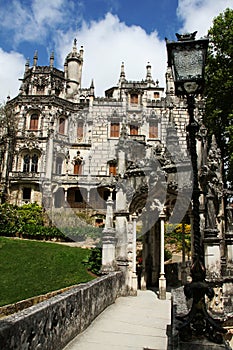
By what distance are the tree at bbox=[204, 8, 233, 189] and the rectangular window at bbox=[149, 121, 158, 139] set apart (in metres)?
19.8

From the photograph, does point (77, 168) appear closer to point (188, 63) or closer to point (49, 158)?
point (49, 158)

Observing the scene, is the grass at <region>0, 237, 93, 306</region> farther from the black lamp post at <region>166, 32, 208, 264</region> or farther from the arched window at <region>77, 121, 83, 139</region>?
the arched window at <region>77, 121, 83, 139</region>

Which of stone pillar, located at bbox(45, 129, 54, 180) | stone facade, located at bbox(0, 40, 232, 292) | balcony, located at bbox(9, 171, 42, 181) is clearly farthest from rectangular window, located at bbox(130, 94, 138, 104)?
balcony, located at bbox(9, 171, 42, 181)

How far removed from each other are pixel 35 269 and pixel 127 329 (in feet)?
31.7

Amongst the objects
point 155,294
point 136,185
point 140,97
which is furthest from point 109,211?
point 140,97

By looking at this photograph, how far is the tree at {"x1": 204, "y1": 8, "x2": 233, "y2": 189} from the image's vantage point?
792 inches

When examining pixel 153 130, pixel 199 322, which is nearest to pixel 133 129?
pixel 153 130

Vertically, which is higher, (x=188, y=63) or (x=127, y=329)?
(x=188, y=63)

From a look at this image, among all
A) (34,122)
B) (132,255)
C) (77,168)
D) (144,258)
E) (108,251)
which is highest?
(34,122)

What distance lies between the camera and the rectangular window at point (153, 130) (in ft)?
136

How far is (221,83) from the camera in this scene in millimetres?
20312

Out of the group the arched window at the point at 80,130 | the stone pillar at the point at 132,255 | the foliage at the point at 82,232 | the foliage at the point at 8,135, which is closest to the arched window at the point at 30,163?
the foliage at the point at 8,135

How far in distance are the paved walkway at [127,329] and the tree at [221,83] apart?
460 inches

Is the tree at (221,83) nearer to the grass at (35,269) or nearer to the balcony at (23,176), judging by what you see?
the grass at (35,269)
